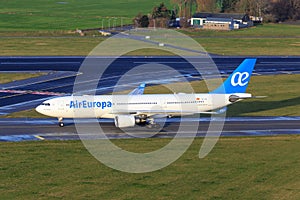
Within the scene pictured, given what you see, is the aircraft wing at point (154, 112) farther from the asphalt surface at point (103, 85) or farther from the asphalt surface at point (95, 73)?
the asphalt surface at point (95, 73)

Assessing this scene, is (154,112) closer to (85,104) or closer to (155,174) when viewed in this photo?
(85,104)

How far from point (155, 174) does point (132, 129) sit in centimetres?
1951

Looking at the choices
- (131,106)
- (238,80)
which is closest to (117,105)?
(131,106)

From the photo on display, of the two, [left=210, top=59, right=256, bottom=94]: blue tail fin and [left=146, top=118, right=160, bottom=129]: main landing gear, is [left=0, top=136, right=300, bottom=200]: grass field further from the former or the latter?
[left=210, top=59, right=256, bottom=94]: blue tail fin

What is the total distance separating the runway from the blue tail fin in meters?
4.48

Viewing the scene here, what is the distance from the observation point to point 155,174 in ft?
183

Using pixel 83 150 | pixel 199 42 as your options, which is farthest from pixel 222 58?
pixel 83 150

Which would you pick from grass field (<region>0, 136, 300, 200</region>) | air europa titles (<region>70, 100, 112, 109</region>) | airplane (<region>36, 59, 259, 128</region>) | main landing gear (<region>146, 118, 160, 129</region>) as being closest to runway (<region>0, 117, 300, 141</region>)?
main landing gear (<region>146, 118, 160, 129</region>)

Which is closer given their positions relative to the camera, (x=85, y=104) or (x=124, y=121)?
(x=124, y=121)

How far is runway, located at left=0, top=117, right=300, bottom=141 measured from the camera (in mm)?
71125

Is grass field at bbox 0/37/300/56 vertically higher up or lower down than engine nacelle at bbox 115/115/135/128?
lower down

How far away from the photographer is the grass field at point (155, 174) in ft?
165

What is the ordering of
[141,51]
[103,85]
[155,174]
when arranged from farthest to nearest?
[141,51] → [103,85] → [155,174]

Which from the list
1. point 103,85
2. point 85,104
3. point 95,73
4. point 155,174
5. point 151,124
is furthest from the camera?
point 95,73
